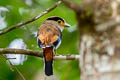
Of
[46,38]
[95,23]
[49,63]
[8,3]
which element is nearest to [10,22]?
[8,3]

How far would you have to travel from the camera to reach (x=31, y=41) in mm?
4445

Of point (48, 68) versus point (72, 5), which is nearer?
point (72, 5)

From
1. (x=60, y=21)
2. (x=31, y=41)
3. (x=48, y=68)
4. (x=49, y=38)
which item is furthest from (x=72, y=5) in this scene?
(x=60, y=21)

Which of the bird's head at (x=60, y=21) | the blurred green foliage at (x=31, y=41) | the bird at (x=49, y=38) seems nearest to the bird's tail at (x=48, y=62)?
the bird at (x=49, y=38)

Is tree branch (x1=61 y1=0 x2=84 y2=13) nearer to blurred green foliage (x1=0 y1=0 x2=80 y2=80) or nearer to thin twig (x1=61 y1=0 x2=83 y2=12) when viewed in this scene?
thin twig (x1=61 y1=0 x2=83 y2=12)

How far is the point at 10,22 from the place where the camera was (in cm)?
468

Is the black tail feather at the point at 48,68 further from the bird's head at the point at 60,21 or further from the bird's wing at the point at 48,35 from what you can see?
the bird's head at the point at 60,21

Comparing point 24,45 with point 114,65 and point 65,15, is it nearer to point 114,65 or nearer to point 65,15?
point 65,15

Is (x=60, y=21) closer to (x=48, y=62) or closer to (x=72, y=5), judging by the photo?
(x=48, y=62)

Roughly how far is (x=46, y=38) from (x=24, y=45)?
12.3 inches

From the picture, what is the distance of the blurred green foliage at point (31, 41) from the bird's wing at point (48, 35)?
17 cm

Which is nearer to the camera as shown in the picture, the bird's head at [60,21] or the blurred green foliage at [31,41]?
the blurred green foliage at [31,41]

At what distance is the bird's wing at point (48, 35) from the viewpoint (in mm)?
4059

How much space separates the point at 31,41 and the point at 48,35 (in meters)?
0.29
